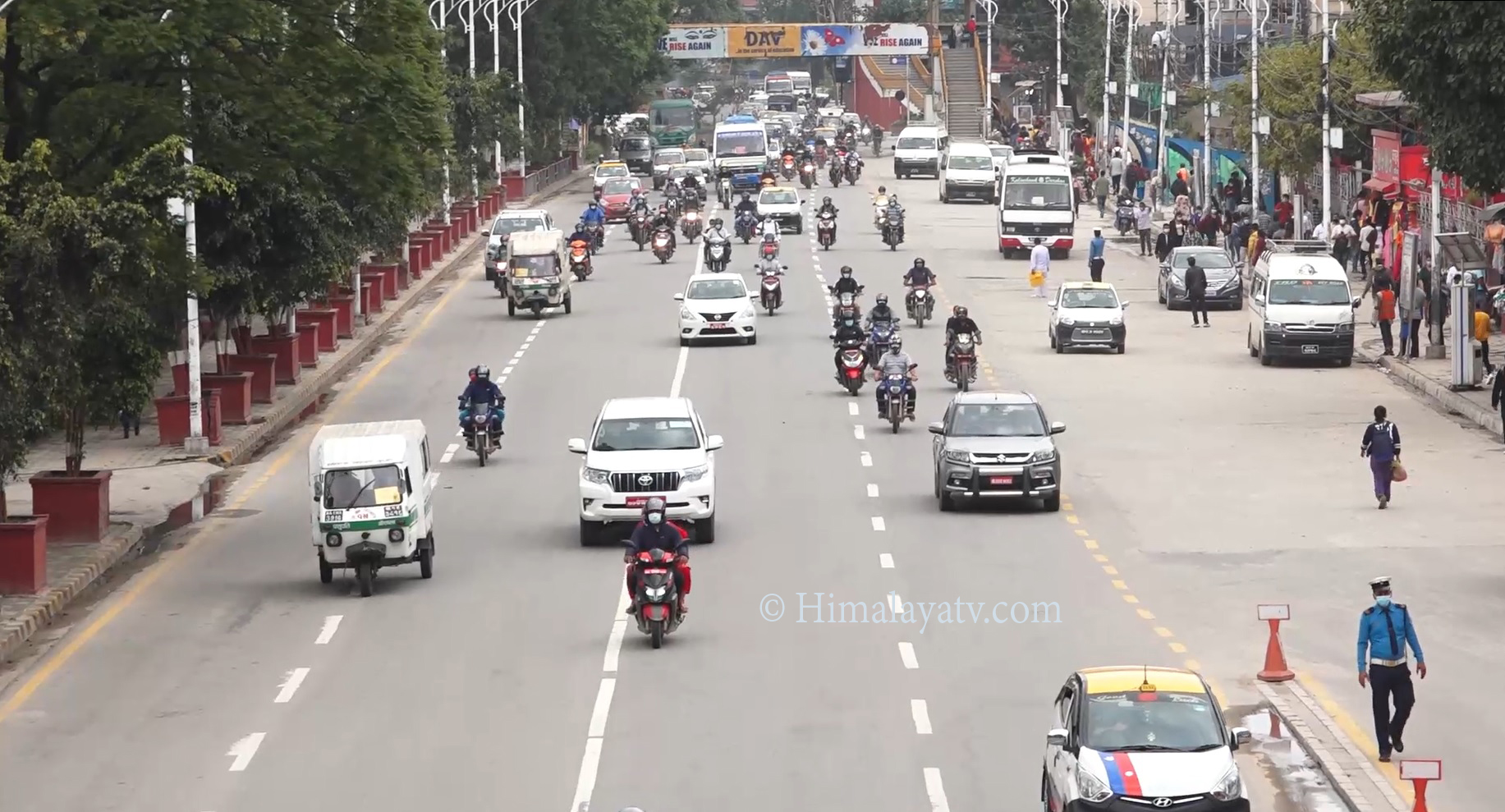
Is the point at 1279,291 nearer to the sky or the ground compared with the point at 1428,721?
nearer to the sky

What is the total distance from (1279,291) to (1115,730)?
31384mm

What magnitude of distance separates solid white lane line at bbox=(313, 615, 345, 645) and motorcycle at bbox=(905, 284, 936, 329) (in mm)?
27332

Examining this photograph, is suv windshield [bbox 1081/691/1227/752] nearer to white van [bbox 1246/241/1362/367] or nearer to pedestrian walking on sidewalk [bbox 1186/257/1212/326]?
white van [bbox 1246/241/1362/367]

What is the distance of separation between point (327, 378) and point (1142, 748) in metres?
32.0

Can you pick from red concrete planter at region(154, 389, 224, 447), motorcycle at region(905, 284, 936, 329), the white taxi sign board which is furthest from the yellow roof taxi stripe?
motorcycle at region(905, 284, 936, 329)

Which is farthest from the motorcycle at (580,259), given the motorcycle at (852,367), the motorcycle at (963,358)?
the motorcycle at (963,358)

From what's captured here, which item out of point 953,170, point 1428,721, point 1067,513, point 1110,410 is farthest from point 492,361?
point 953,170

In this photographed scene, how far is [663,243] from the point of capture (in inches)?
2630

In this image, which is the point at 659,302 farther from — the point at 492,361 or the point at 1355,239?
the point at 1355,239

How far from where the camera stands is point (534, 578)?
27797 millimetres

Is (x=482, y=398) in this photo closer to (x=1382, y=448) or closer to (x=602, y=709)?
(x=1382, y=448)

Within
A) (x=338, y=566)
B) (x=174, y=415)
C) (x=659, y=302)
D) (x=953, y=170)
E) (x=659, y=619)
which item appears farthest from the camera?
(x=953, y=170)

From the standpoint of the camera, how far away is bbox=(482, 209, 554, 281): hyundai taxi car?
2525 inches

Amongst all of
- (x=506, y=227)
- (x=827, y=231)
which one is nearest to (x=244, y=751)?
(x=506, y=227)
